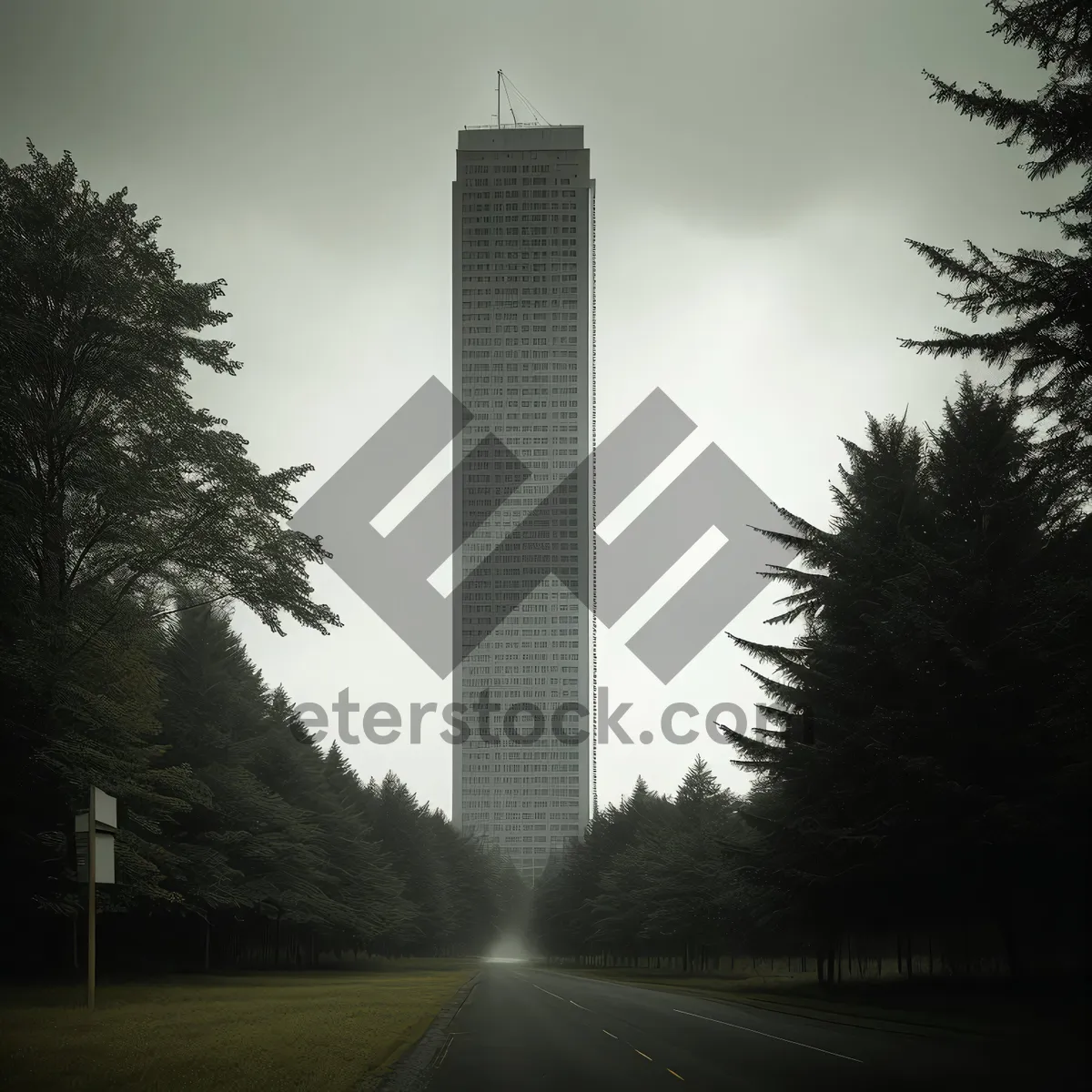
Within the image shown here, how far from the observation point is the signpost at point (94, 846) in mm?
19922

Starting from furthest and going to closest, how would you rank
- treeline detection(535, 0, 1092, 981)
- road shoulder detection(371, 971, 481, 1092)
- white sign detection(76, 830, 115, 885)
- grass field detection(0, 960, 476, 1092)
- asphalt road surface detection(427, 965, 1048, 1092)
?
1. white sign detection(76, 830, 115, 885)
2. treeline detection(535, 0, 1092, 981)
3. asphalt road surface detection(427, 965, 1048, 1092)
4. road shoulder detection(371, 971, 481, 1092)
5. grass field detection(0, 960, 476, 1092)

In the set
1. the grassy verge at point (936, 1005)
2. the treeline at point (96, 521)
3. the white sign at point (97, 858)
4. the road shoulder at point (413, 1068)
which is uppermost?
the treeline at point (96, 521)

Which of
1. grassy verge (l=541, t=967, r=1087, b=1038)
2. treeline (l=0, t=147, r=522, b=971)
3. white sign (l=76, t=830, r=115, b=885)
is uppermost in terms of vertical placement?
treeline (l=0, t=147, r=522, b=971)

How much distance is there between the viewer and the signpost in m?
19.9

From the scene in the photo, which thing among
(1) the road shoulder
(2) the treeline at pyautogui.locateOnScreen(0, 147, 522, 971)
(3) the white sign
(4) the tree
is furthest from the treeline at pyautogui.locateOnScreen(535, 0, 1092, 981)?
(3) the white sign

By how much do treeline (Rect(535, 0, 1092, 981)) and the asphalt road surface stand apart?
6.24 m

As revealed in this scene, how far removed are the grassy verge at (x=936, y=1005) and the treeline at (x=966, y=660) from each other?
168 centimetres

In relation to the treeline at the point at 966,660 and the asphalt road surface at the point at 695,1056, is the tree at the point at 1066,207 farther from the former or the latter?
the asphalt road surface at the point at 695,1056

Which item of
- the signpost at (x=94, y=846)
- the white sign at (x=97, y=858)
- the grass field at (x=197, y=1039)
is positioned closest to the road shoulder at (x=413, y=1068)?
the grass field at (x=197, y=1039)

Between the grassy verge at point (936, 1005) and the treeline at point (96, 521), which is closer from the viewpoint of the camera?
the grassy verge at point (936, 1005)

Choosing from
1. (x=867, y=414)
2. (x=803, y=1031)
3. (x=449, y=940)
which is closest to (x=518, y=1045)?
(x=803, y=1031)

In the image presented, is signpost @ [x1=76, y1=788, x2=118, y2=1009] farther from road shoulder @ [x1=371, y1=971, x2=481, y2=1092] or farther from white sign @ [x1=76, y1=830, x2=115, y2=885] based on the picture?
road shoulder @ [x1=371, y1=971, x2=481, y2=1092]

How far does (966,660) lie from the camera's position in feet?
87.4

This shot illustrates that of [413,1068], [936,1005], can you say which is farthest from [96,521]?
[936,1005]
